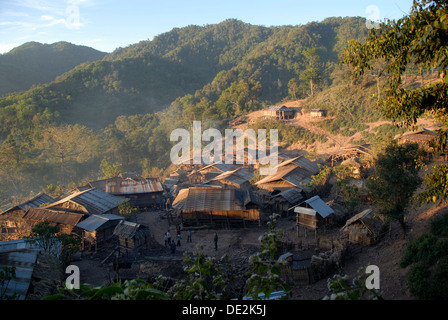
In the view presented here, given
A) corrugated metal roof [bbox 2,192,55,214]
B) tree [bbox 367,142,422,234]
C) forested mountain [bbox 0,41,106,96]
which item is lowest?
corrugated metal roof [bbox 2,192,55,214]

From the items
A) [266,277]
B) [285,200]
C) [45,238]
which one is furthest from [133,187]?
[266,277]

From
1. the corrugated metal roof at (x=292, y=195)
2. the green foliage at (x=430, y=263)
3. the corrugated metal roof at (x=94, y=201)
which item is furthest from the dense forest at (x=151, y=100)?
the green foliage at (x=430, y=263)

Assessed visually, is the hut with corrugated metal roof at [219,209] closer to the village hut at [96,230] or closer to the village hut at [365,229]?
the village hut at [96,230]

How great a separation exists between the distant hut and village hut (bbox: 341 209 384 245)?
1.99m

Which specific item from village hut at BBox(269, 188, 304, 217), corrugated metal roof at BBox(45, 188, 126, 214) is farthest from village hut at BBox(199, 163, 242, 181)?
village hut at BBox(269, 188, 304, 217)

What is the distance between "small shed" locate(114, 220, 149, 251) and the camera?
16172 millimetres

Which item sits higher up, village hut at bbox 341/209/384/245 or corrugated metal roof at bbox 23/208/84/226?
village hut at bbox 341/209/384/245

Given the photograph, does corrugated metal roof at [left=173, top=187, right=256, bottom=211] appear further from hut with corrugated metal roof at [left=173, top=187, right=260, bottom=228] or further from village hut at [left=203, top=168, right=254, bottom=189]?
village hut at [left=203, top=168, right=254, bottom=189]

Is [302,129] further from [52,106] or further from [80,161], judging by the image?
[52,106]

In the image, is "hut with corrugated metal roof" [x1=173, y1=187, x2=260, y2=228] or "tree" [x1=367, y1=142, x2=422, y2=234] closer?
"tree" [x1=367, y1=142, x2=422, y2=234]

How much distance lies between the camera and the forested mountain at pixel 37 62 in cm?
8794

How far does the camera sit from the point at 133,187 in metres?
26.8
